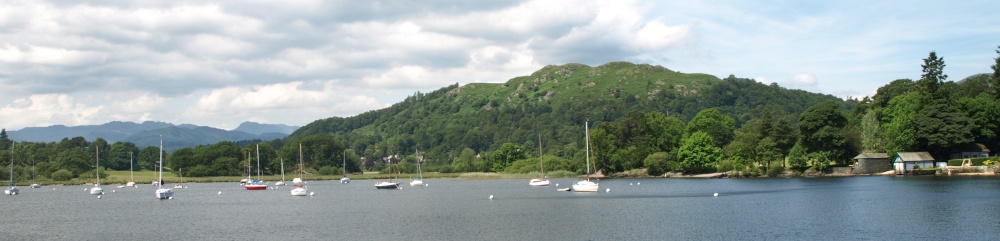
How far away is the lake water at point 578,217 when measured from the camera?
148ft

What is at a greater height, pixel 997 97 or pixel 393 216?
pixel 997 97

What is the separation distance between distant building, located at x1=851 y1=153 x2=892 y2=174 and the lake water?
2302 cm

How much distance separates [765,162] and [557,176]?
4227 centimetres

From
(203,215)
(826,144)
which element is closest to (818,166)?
(826,144)

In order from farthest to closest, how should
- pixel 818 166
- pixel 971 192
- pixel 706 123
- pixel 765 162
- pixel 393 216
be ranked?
pixel 706 123 < pixel 765 162 < pixel 818 166 < pixel 971 192 < pixel 393 216

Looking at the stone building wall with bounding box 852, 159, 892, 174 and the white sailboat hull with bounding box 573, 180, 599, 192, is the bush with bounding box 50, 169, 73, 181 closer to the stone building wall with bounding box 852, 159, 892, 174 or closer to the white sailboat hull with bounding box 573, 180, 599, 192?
the white sailboat hull with bounding box 573, 180, 599, 192

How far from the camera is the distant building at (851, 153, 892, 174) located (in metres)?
108

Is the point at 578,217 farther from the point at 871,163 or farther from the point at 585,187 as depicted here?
the point at 871,163

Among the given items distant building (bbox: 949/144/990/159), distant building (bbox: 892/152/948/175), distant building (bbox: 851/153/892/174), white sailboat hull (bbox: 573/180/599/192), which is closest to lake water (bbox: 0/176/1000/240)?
white sailboat hull (bbox: 573/180/599/192)

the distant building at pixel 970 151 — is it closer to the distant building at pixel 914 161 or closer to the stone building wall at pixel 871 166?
the distant building at pixel 914 161

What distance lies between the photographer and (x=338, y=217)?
6175 centimetres

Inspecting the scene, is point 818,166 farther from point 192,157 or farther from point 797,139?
point 192,157

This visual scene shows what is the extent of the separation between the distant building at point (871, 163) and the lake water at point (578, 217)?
23021 millimetres

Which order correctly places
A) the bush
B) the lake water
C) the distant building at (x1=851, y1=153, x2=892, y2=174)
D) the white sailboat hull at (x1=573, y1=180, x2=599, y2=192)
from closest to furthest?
the lake water < the white sailboat hull at (x1=573, y1=180, x2=599, y2=192) < the distant building at (x1=851, y1=153, x2=892, y2=174) < the bush
